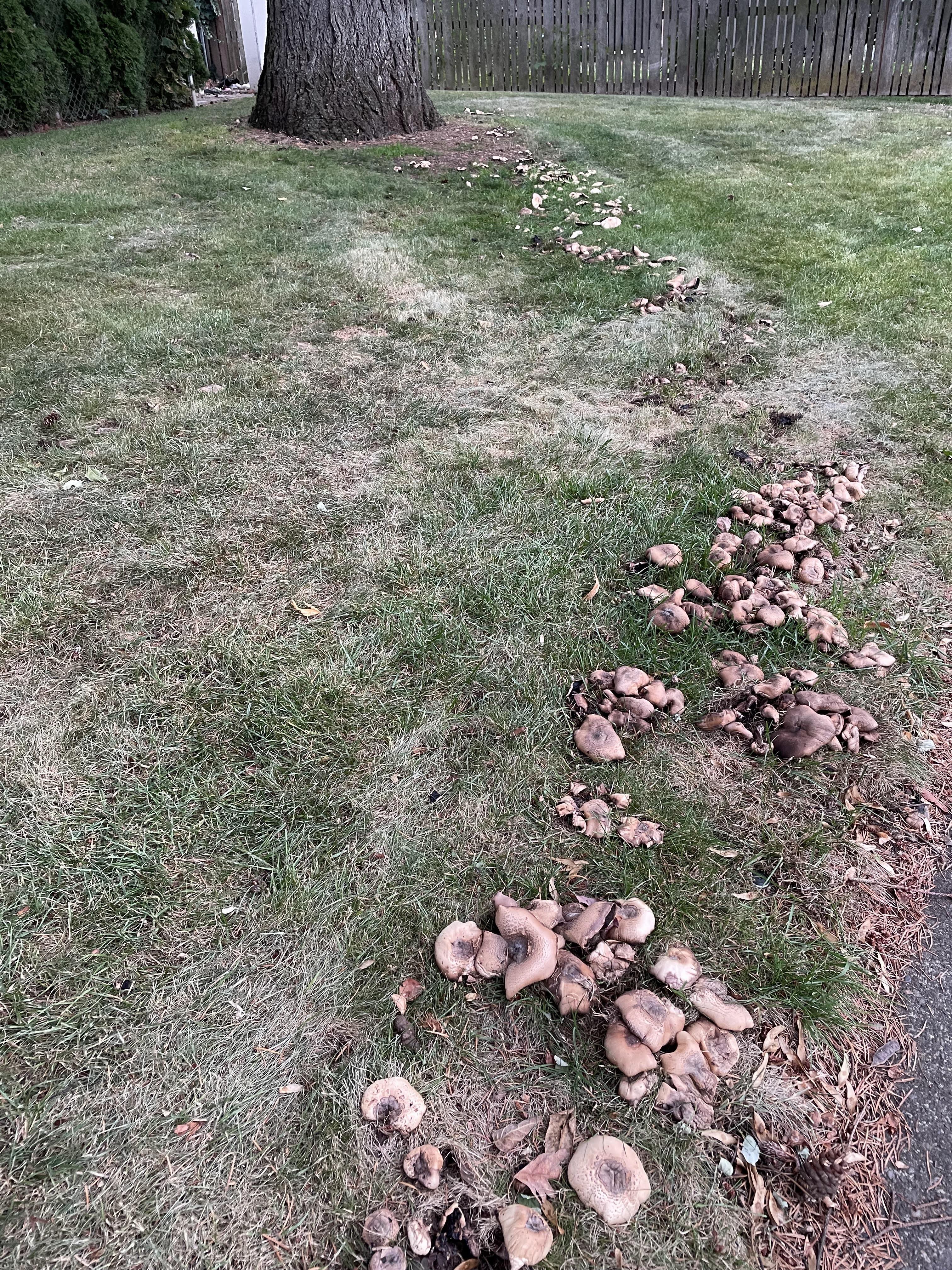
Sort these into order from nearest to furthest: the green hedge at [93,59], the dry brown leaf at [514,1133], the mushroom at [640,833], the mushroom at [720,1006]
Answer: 1. the dry brown leaf at [514,1133]
2. the mushroom at [720,1006]
3. the mushroom at [640,833]
4. the green hedge at [93,59]

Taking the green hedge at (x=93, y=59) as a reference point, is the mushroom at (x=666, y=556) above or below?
below

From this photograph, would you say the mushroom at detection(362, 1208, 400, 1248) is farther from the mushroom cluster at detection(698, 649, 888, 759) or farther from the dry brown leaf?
the mushroom cluster at detection(698, 649, 888, 759)

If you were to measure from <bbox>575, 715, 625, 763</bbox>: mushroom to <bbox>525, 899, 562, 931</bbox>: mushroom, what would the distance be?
46cm

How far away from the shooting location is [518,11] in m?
11.9

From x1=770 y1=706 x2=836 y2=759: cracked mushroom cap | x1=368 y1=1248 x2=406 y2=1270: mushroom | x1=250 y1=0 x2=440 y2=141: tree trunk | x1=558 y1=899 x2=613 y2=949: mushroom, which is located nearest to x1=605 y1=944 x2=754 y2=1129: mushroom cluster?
x1=558 y1=899 x2=613 y2=949: mushroom

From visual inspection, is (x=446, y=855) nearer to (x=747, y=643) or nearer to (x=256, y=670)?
(x=256, y=670)

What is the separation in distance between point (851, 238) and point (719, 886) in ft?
18.1

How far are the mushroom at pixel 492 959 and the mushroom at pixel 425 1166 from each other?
317 millimetres

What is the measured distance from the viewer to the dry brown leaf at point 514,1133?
1341 millimetres

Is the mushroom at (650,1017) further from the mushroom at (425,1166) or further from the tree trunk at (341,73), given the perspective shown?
the tree trunk at (341,73)

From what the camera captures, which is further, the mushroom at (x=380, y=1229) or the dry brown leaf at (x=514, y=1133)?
the dry brown leaf at (x=514, y=1133)

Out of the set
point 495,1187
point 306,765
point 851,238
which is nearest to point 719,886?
point 495,1187

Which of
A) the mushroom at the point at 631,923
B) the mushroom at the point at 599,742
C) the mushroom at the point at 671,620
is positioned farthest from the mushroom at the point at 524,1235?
the mushroom at the point at 671,620

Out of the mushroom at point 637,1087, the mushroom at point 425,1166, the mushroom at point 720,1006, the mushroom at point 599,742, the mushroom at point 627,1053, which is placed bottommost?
the mushroom at point 425,1166
